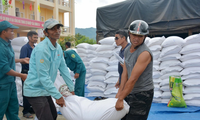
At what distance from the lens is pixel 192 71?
155 inches

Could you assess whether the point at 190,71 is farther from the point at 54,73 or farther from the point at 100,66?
the point at 54,73

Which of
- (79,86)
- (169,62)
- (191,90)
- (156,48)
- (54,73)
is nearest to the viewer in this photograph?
(54,73)

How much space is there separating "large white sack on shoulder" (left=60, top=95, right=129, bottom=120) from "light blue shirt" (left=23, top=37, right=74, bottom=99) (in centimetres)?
18

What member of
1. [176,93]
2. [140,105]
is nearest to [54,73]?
[140,105]

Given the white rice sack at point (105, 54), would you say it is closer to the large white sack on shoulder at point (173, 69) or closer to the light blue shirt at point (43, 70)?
the large white sack on shoulder at point (173, 69)

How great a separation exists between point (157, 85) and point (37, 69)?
332 cm

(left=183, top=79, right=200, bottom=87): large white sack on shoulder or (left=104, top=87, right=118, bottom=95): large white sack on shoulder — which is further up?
(left=183, top=79, right=200, bottom=87): large white sack on shoulder

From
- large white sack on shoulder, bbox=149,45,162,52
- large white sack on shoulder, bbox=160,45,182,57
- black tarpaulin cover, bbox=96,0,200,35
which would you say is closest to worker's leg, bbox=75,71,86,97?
large white sack on shoulder, bbox=149,45,162,52

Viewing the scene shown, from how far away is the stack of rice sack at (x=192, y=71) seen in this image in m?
3.90

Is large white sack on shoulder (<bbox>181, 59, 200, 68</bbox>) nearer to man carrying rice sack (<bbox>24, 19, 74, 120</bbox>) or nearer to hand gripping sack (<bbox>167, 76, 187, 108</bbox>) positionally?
hand gripping sack (<bbox>167, 76, 187, 108</bbox>)

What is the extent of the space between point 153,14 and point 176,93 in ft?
12.4

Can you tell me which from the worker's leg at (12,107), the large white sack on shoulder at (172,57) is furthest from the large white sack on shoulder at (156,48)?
the worker's leg at (12,107)

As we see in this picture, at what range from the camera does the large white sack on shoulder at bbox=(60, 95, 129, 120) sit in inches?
A: 65.8

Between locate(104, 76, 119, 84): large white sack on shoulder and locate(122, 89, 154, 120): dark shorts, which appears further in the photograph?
locate(104, 76, 119, 84): large white sack on shoulder
